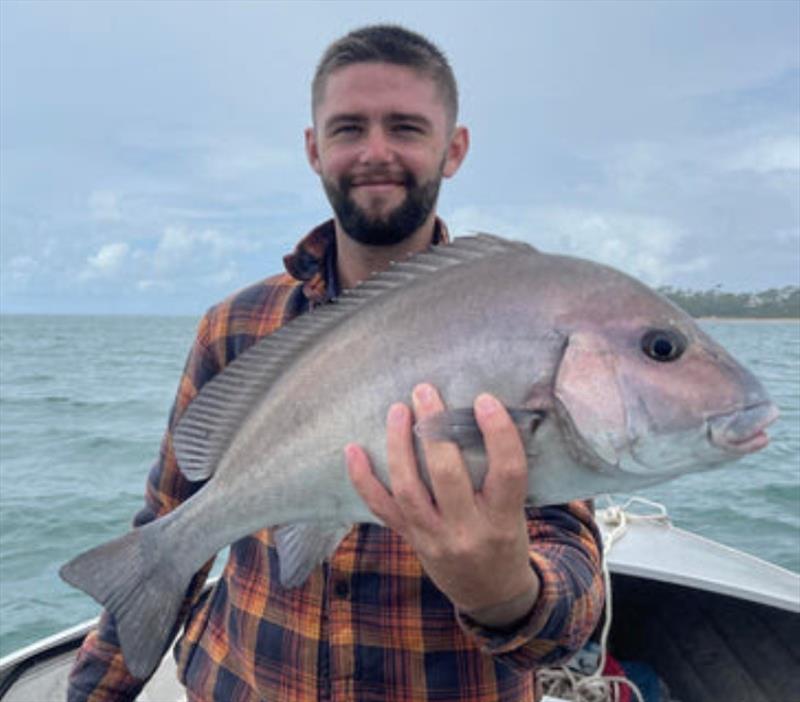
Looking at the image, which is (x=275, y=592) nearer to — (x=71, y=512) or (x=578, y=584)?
(x=578, y=584)

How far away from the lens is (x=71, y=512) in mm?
11414

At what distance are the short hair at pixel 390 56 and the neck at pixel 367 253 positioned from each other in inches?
14.0

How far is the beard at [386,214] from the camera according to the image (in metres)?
2.22

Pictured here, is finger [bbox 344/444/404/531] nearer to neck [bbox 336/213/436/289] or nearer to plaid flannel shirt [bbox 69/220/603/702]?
plaid flannel shirt [bbox 69/220/603/702]

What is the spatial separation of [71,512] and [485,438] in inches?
440

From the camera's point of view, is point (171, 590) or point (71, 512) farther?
point (71, 512)

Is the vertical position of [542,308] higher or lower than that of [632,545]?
higher

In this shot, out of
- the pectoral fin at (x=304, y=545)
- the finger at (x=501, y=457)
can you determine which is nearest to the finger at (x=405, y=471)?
the finger at (x=501, y=457)

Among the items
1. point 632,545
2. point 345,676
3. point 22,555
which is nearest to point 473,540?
point 345,676

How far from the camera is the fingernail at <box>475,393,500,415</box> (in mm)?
1442

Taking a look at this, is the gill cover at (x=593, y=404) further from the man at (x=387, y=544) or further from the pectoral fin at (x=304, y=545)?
the pectoral fin at (x=304, y=545)

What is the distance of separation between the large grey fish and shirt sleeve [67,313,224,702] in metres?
0.45

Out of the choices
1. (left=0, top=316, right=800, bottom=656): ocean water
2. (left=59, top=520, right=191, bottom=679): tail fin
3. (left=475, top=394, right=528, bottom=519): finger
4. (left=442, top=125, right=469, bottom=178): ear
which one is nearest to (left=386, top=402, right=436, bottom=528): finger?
(left=475, top=394, right=528, bottom=519): finger

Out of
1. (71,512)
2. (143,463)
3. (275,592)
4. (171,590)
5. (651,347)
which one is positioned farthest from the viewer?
(143,463)
